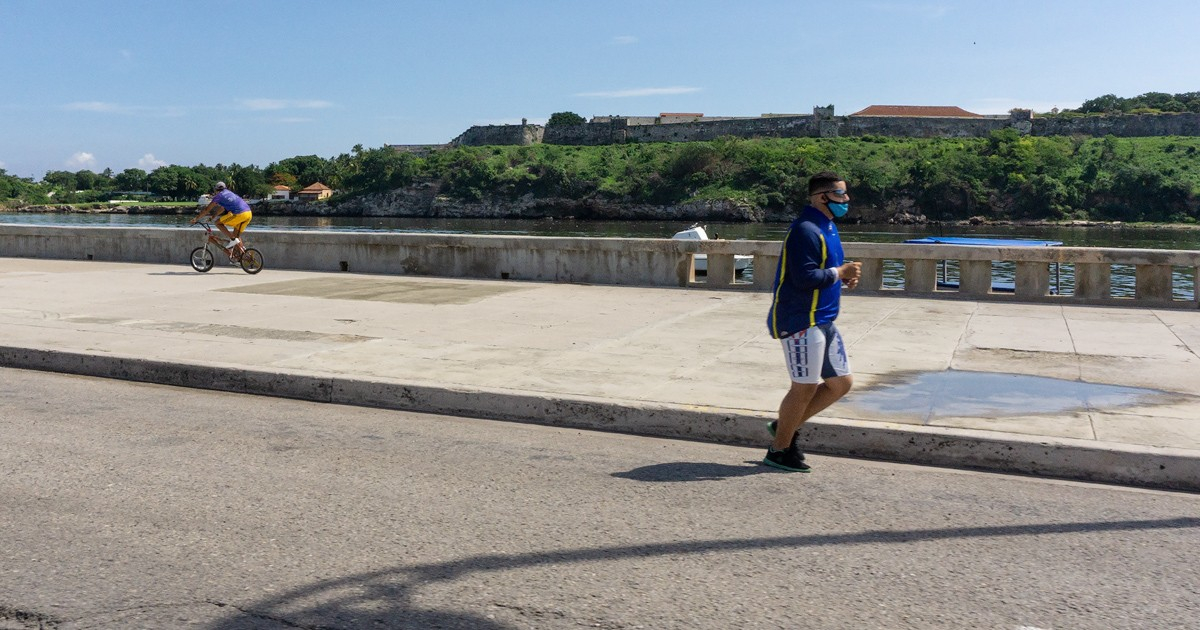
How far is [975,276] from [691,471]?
30.2ft

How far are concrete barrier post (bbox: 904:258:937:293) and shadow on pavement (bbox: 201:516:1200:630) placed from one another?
9213 millimetres

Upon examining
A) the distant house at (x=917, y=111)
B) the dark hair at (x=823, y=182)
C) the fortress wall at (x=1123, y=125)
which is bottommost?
the dark hair at (x=823, y=182)

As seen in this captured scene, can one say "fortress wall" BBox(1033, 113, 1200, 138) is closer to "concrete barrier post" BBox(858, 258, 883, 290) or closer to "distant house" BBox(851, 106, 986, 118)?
"distant house" BBox(851, 106, 986, 118)

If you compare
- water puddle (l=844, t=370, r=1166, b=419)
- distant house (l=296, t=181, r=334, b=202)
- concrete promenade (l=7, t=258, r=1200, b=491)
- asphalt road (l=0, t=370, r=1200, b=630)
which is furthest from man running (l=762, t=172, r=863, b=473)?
distant house (l=296, t=181, r=334, b=202)

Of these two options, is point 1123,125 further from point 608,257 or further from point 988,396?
point 988,396

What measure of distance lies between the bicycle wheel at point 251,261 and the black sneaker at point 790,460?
13.2 m

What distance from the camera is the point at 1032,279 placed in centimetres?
1384

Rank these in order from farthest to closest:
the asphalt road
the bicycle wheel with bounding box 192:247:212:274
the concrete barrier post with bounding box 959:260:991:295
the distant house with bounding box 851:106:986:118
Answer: the distant house with bounding box 851:106:986:118
the bicycle wheel with bounding box 192:247:212:274
the concrete barrier post with bounding box 959:260:991:295
the asphalt road

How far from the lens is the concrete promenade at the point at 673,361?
22.4 ft

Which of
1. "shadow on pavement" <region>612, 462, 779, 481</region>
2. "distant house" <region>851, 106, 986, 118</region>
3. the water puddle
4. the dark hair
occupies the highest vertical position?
"distant house" <region>851, 106, 986, 118</region>

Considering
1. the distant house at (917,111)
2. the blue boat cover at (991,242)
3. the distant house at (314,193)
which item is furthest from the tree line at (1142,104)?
the blue boat cover at (991,242)

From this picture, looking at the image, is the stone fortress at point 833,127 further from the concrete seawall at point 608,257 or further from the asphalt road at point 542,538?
the asphalt road at point 542,538

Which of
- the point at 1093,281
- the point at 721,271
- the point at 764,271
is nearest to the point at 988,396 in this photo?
the point at 1093,281

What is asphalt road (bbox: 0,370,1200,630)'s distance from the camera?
13.5 feet
